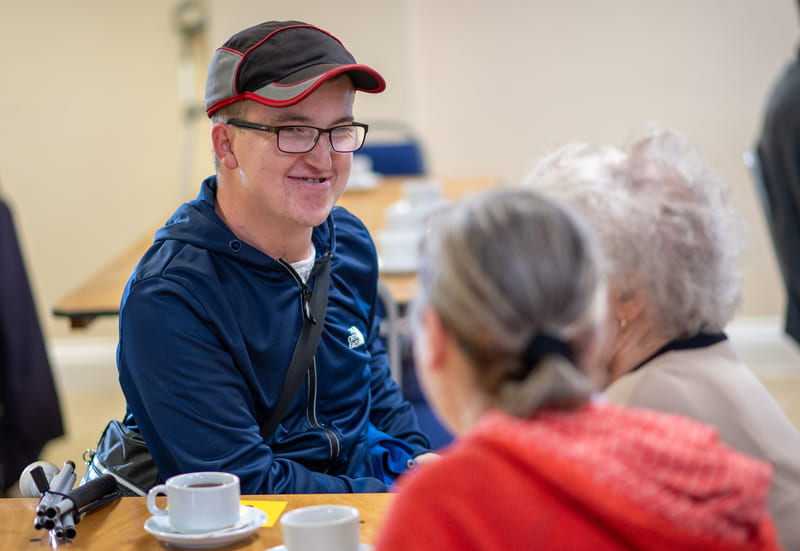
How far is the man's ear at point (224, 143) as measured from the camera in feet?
5.18

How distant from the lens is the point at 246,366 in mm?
1487

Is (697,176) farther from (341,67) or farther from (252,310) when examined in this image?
(252,310)

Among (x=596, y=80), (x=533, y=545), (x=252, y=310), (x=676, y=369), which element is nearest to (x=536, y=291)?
(x=533, y=545)

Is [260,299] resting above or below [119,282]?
above

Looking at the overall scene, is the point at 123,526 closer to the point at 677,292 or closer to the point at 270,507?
the point at 270,507

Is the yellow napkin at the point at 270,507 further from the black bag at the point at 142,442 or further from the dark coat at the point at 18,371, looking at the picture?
the dark coat at the point at 18,371

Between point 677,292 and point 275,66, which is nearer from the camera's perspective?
point 677,292

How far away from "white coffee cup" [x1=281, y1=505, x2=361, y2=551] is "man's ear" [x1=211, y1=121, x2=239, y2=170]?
716 mm

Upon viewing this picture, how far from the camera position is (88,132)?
4.36 meters

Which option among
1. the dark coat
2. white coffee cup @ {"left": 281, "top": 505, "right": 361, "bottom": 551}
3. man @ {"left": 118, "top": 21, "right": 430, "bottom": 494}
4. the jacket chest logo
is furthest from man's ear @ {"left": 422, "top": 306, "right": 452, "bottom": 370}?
the dark coat

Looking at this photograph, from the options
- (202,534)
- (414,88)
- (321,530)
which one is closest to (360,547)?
(321,530)

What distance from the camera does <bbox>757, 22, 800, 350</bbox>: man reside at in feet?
9.64

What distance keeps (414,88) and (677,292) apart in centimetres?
334

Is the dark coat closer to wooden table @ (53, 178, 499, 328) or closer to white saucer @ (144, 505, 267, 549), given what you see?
wooden table @ (53, 178, 499, 328)
